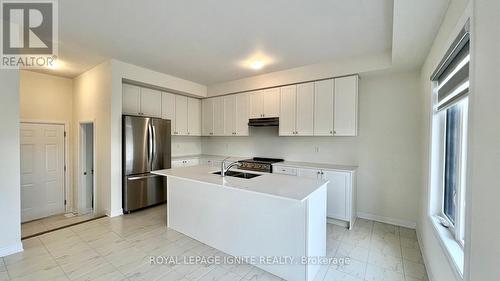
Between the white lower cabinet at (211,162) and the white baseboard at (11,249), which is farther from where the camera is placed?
the white lower cabinet at (211,162)

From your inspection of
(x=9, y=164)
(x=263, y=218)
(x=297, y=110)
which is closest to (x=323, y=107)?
(x=297, y=110)

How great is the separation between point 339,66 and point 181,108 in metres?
3.67

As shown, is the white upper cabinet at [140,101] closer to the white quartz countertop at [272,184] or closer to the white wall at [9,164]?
the white wall at [9,164]

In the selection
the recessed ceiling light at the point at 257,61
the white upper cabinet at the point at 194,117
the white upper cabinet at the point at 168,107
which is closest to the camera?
the recessed ceiling light at the point at 257,61

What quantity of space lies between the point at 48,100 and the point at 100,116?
161 centimetres

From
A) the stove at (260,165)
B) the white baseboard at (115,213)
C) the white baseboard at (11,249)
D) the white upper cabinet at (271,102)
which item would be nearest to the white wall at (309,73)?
the white upper cabinet at (271,102)

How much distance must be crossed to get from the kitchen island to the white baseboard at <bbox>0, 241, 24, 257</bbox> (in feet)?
6.43

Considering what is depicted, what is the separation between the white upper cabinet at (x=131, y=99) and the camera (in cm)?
412

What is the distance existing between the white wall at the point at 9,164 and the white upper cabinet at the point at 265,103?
11.9 feet

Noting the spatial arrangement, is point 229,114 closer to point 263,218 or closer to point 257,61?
point 257,61

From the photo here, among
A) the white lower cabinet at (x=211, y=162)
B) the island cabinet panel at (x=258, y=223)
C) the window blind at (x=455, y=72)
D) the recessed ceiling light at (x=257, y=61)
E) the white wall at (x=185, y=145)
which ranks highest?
the recessed ceiling light at (x=257, y=61)

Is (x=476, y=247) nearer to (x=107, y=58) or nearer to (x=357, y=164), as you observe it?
(x=357, y=164)

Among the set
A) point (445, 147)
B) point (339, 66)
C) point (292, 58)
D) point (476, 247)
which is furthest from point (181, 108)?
point (476, 247)

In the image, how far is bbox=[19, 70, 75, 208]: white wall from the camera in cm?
410
